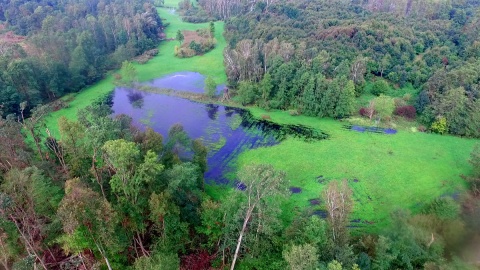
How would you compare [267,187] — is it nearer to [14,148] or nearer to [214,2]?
[14,148]

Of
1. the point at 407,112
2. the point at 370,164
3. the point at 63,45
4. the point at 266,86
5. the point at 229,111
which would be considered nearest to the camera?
the point at 370,164

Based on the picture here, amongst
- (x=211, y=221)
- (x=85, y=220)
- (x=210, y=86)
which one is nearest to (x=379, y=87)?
(x=210, y=86)

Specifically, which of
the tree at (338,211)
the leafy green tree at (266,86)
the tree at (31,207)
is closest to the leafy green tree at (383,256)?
the tree at (338,211)

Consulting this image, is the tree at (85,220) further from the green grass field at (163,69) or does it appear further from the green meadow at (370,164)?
the green grass field at (163,69)

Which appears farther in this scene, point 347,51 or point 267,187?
point 347,51

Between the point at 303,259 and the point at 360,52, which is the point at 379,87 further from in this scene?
the point at 303,259

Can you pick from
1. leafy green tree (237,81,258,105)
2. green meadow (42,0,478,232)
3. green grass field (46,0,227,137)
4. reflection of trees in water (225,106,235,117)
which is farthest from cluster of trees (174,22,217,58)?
green meadow (42,0,478,232)

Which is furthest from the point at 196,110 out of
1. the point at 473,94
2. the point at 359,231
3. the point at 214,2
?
the point at 214,2

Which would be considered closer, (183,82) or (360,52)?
(360,52)
